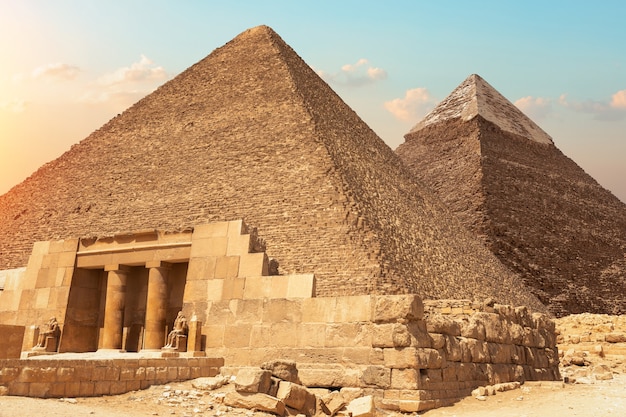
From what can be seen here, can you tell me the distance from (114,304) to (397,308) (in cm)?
441

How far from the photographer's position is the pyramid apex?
6550 cm

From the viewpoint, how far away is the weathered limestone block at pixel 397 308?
805cm

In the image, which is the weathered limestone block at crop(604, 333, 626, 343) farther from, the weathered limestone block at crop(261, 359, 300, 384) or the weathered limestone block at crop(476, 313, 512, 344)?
the weathered limestone block at crop(261, 359, 300, 384)

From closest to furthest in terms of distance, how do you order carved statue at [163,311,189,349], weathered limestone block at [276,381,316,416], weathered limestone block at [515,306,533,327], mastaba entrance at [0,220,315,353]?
weathered limestone block at [276,381,316,416] < carved statue at [163,311,189,349] < mastaba entrance at [0,220,315,353] < weathered limestone block at [515,306,533,327]

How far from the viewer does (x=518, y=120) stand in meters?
68.2

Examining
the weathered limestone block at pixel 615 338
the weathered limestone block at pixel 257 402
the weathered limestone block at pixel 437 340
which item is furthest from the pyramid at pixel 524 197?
the weathered limestone block at pixel 257 402

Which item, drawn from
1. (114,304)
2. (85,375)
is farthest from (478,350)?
(114,304)

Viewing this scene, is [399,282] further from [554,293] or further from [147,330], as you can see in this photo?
[554,293]

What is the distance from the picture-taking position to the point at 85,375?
7453 millimetres

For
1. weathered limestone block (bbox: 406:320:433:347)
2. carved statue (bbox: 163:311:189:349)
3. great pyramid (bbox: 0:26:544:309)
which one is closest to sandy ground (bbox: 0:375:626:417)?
weathered limestone block (bbox: 406:320:433:347)

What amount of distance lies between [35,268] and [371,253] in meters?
14.5

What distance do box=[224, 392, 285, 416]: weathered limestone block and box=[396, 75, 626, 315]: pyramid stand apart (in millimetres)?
40170

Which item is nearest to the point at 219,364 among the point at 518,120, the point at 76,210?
the point at 76,210

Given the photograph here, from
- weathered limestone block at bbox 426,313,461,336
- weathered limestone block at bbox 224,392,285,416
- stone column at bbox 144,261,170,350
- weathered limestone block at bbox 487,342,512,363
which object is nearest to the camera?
weathered limestone block at bbox 224,392,285,416
